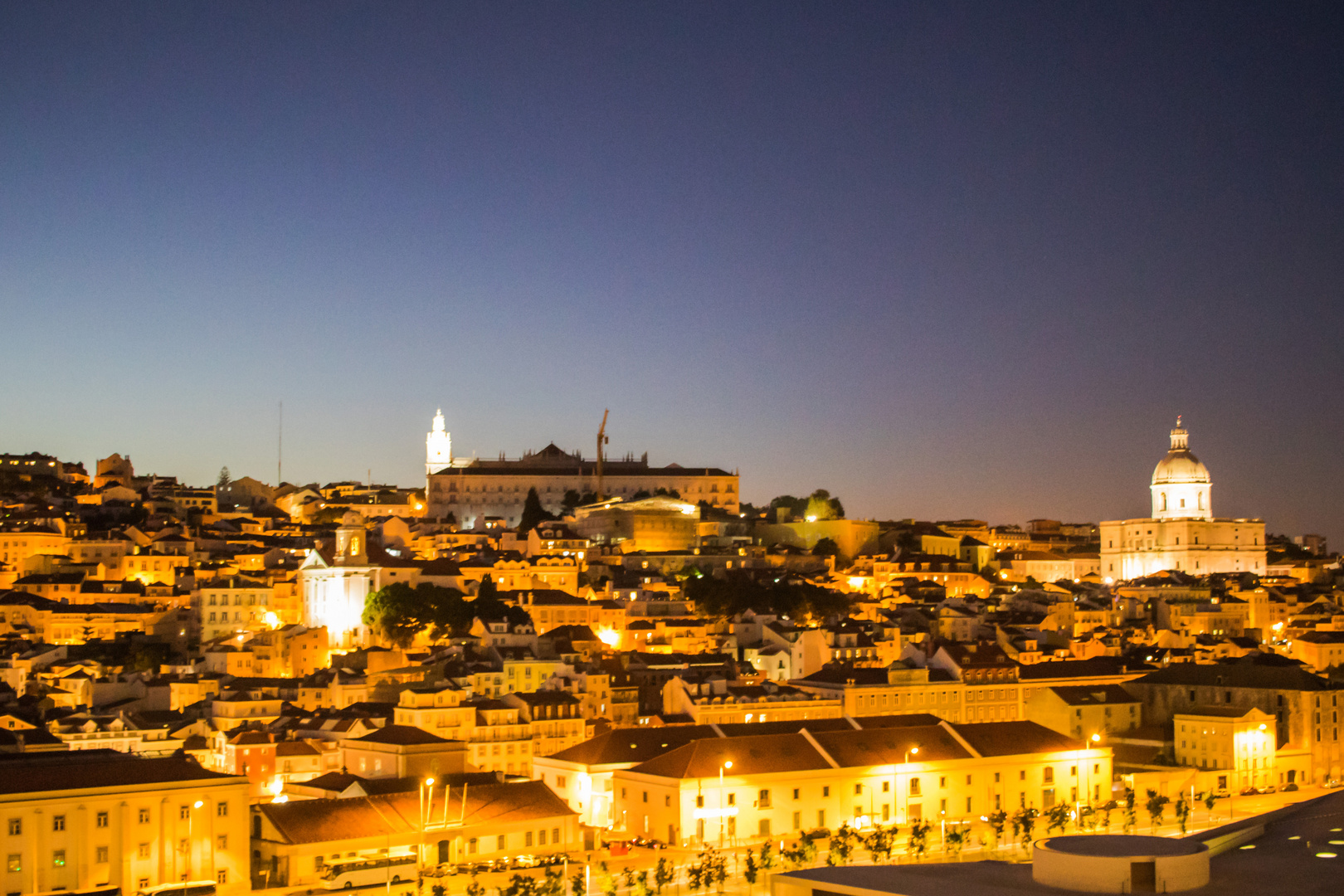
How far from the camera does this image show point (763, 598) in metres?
66.6

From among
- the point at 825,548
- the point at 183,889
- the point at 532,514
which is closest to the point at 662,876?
the point at 183,889

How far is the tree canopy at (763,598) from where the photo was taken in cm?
6631

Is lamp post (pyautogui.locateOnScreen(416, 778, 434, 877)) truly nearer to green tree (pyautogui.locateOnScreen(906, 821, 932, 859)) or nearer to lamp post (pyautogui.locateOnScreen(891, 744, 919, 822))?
green tree (pyautogui.locateOnScreen(906, 821, 932, 859))

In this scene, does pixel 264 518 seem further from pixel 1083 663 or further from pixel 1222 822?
pixel 1222 822

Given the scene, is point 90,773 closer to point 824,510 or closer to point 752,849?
point 752,849

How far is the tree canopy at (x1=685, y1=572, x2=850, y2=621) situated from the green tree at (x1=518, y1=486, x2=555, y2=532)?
1894cm

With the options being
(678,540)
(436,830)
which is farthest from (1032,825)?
(678,540)

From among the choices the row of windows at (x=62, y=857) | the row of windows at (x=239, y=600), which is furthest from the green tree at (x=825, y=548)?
the row of windows at (x=62, y=857)

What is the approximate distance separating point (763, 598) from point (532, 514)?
2565cm

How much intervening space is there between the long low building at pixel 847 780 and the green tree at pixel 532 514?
144ft

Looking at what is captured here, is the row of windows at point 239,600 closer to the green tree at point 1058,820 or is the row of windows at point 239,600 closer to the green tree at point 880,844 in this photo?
the green tree at point 880,844

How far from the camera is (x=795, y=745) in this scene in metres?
41.1

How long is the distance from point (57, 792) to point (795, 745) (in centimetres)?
1749

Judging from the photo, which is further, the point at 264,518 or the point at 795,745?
the point at 264,518
